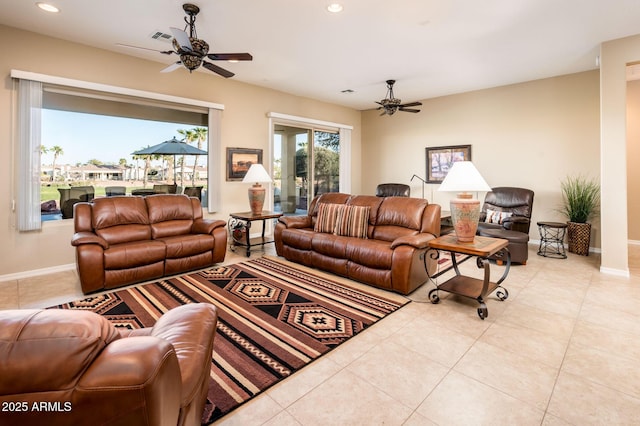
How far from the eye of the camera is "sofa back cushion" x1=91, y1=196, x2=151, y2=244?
12.6 ft

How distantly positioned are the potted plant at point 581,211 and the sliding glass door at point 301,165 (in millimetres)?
4853

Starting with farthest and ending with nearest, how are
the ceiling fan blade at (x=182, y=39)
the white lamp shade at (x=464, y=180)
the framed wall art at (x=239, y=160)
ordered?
the framed wall art at (x=239, y=160) < the ceiling fan blade at (x=182, y=39) < the white lamp shade at (x=464, y=180)

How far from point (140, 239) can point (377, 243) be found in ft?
9.73

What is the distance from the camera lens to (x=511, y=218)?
4969mm

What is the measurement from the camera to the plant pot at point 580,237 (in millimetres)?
4918

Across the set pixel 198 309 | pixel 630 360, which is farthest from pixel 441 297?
pixel 198 309

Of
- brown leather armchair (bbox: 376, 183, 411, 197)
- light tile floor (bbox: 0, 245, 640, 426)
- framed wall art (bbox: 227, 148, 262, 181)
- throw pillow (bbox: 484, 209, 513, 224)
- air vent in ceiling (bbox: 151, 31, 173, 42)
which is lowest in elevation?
light tile floor (bbox: 0, 245, 640, 426)

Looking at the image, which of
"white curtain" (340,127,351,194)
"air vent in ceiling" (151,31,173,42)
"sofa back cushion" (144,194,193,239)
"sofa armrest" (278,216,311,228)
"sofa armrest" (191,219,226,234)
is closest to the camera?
"air vent in ceiling" (151,31,173,42)

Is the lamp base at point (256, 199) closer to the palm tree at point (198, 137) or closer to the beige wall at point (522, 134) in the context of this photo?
the palm tree at point (198, 137)

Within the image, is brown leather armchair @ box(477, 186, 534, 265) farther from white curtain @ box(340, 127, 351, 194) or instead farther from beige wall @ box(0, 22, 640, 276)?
white curtain @ box(340, 127, 351, 194)

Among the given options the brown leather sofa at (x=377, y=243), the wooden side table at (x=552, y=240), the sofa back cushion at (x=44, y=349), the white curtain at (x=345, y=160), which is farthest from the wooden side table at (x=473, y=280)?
the white curtain at (x=345, y=160)

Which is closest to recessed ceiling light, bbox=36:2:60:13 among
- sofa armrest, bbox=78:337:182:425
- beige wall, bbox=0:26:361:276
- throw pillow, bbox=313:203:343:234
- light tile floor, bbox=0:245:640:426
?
beige wall, bbox=0:26:361:276

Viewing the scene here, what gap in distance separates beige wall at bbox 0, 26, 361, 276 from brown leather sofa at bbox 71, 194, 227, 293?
89cm

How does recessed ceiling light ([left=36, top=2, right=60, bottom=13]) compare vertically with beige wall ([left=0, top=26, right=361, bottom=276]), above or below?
above
